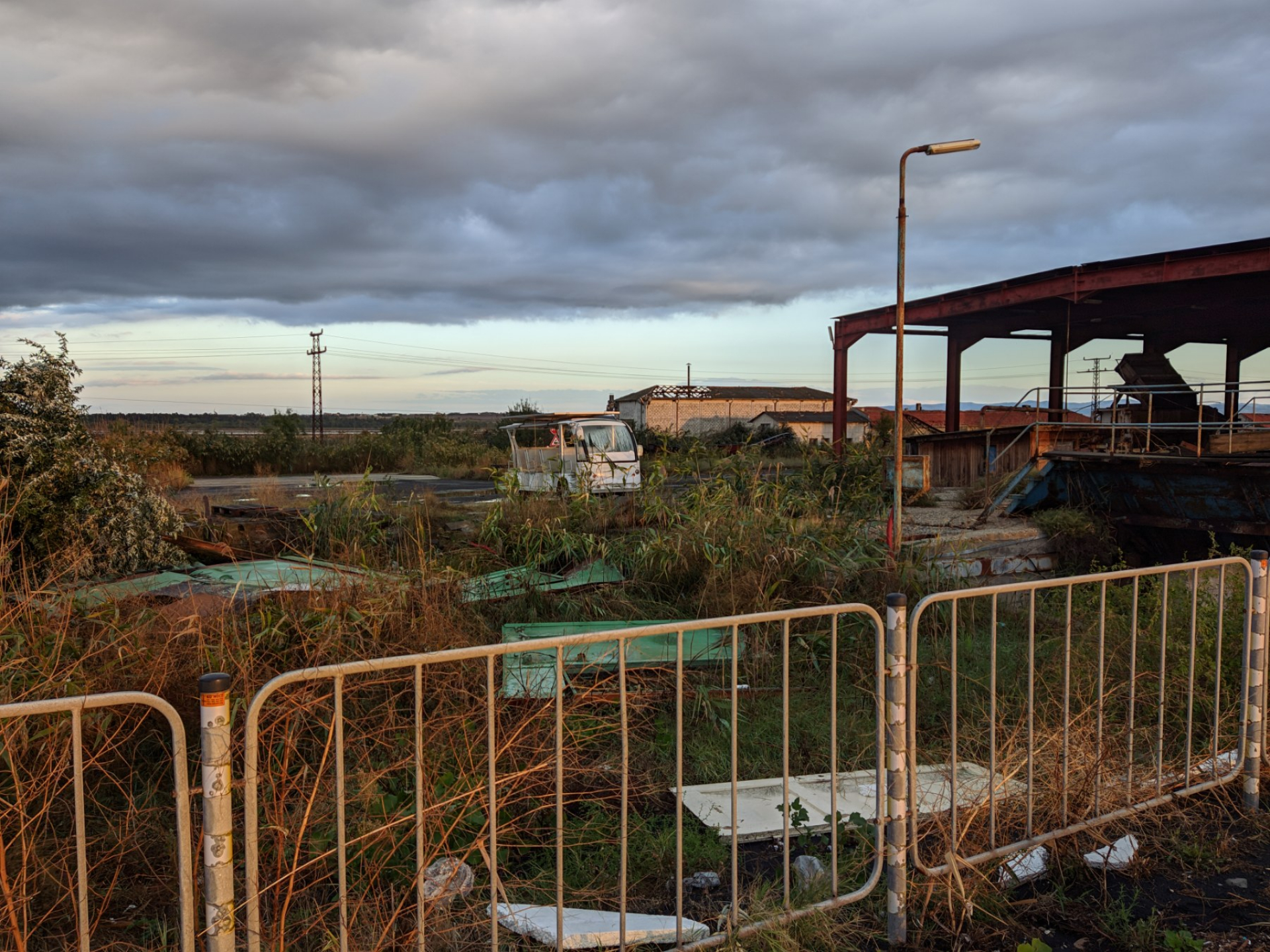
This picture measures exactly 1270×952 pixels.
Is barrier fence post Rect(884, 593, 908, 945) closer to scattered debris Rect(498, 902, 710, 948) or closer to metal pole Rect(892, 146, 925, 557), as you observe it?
scattered debris Rect(498, 902, 710, 948)

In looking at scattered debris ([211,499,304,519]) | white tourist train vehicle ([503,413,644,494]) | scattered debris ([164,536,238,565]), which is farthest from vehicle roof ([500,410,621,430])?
scattered debris ([164,536,238,565])

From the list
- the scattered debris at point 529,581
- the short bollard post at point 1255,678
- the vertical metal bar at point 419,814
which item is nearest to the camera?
the vertical metal bar at point 419,814

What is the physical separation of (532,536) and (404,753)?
15.0 feet

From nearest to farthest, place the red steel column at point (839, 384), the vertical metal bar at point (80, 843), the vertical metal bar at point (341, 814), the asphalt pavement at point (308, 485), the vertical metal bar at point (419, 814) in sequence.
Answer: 1. the vertical metal bar at point (80, 843)
2. the vertical metal bar at point (341, 814)
3. the vertical metal bar at point (419, 814)
4. the asphalt pavement at point (308, 485)
5. the red steel column at point (839, 384)

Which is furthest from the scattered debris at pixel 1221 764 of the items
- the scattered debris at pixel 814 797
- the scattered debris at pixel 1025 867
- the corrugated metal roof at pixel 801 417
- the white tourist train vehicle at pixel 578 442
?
the corrugated metal roof at pixel 801 417

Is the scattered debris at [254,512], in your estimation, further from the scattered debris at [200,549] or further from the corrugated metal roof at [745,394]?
the corrugated metal roof at [745,394]

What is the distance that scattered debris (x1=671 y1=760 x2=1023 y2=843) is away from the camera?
3906 millimetres

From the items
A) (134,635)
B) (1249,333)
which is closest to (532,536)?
(134,635)

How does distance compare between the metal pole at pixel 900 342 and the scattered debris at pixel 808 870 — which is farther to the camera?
the metal pole at pixel 900 342

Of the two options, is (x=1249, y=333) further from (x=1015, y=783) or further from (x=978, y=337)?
(x=1015, y=783)

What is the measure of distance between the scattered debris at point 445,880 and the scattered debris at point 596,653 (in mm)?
1552

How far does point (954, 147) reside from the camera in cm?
943

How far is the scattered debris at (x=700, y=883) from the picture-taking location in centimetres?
352

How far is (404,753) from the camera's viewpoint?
400 centimetres
